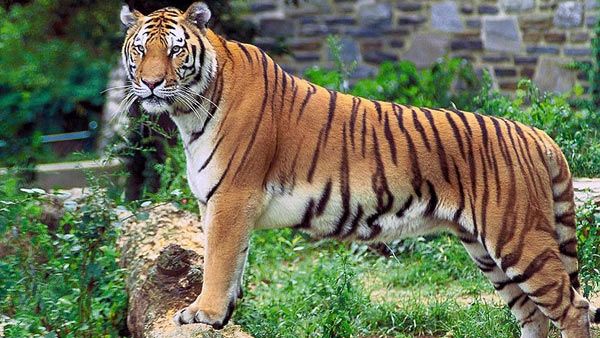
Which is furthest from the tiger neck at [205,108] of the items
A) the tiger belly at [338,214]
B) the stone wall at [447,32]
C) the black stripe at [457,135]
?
the stone wall at [447,32]

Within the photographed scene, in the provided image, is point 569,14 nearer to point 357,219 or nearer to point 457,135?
point 457,135

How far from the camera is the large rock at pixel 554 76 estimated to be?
38.2 feet

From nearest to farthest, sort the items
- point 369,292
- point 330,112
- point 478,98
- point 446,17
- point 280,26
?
point 330,112, point 369,292, point 478,98, point 446,17, point 280,26

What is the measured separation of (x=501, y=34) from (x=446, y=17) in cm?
61

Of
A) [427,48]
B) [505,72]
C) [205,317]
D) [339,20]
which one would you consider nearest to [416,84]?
[427,48]

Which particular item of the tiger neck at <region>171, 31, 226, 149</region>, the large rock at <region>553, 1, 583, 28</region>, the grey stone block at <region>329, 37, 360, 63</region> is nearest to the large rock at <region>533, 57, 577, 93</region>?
the large rock at <region>553, 1, 583, 28</region>

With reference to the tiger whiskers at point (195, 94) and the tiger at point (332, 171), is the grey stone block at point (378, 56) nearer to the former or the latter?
the tiger at point (332, 171)

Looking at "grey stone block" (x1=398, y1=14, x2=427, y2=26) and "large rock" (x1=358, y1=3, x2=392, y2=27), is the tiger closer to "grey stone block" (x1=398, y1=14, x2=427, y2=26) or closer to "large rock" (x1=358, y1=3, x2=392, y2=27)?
"grey stone block" (x1=398, y1=14, x2=427, y2=26)

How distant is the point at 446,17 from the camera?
39.1ft

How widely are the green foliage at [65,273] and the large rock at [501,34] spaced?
6734 mm

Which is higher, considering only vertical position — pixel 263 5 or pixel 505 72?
pixel 263 5

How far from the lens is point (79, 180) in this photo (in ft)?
36.6

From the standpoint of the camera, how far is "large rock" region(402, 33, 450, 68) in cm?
1196

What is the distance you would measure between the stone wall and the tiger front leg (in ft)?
20.6
